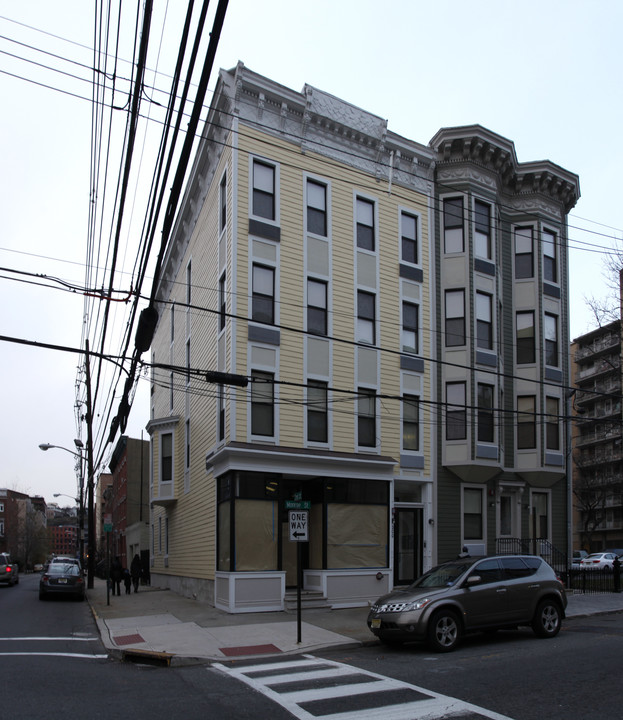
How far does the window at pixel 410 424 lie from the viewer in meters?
22.1

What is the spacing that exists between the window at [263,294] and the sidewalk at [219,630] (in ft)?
26.3

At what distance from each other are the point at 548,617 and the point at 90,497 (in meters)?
30.5

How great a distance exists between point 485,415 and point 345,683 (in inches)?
579

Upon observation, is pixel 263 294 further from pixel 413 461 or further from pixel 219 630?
pixel 219 630

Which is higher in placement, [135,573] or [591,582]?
[591,582]

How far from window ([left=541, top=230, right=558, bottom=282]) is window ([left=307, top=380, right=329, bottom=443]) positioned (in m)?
10.1

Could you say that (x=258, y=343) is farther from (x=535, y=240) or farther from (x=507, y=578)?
(x=535, y=240)

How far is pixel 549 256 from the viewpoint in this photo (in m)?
25.5

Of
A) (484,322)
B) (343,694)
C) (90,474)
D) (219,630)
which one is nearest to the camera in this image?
(343,694)

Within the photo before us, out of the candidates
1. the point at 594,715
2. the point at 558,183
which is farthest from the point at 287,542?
the point at 558,183

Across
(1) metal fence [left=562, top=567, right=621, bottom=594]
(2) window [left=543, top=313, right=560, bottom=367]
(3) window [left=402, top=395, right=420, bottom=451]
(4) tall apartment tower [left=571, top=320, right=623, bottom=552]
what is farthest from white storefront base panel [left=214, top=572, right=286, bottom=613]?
(4) tall apartment tower [left=571, top=320, right=623, bottom=552]

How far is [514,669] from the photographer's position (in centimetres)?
1019

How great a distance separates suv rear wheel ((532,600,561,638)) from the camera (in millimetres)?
13430

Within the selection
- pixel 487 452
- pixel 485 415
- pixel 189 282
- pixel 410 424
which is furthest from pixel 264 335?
pixel 487 452
